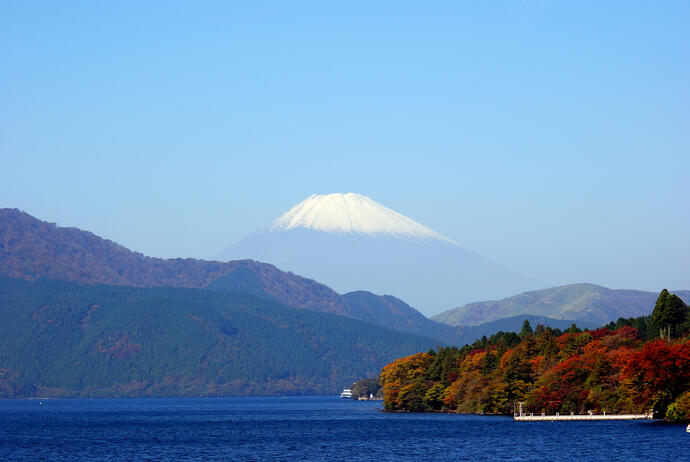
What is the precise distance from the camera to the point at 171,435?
17100 centimetres

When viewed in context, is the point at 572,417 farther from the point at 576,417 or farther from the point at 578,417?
the point at 578,417

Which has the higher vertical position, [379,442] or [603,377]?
[603,377]

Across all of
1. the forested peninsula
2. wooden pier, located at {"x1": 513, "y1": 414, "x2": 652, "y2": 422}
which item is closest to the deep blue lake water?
wooden pier, located at {"x1": 513, "y1": 414, "x2": 652, "y2": 422}

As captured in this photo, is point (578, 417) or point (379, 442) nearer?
point (379, 442)

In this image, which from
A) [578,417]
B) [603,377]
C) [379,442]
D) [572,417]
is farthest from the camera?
[572,417]

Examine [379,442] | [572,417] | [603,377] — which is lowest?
[379,442]

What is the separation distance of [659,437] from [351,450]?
1491 inches

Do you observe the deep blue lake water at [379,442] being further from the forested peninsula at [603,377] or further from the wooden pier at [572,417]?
the forested peninsula at [603,377]

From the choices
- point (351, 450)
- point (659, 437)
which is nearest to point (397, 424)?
point (351, 450)

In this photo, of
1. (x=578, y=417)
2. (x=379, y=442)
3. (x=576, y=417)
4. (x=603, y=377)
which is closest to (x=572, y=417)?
(x=576, y=417)

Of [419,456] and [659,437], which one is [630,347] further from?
[419,456]

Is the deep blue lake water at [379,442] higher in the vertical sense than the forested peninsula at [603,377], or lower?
lower

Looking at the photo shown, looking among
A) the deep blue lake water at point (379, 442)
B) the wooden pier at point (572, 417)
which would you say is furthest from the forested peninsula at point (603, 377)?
the deep blue lake water at point (379, 442)

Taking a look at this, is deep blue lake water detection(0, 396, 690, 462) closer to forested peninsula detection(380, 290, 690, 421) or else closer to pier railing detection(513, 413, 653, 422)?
pier railing detection(513, 413, 653, 422)
